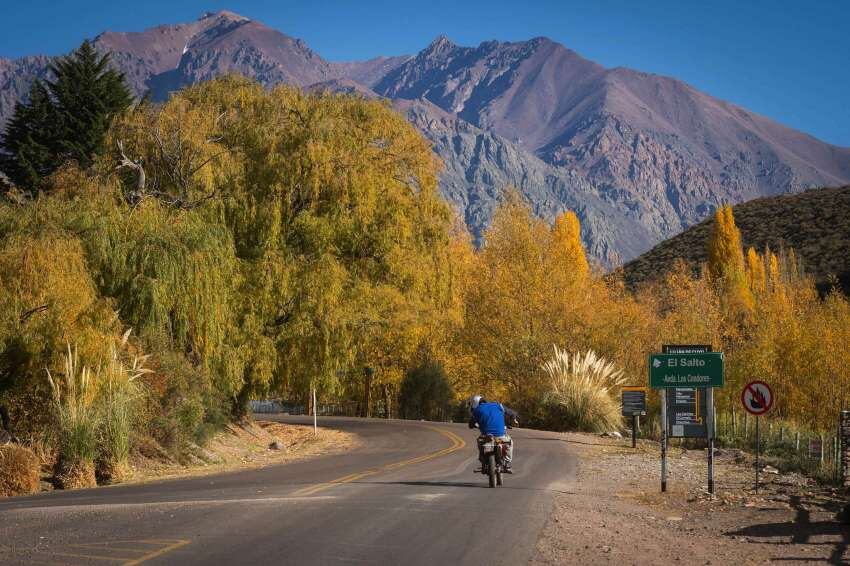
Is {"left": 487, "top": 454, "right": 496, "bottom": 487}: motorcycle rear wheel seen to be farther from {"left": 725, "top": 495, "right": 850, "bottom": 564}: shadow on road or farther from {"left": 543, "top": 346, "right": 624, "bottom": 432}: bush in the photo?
{"left": 543, "top": 346, "right": 624, "bottom": 432}: bush

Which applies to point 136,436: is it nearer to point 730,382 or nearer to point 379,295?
point 379,295

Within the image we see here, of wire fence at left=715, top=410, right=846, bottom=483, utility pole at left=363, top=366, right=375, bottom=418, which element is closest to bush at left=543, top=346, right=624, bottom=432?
wire fence at left=715, top=410, right=846, bottom=483

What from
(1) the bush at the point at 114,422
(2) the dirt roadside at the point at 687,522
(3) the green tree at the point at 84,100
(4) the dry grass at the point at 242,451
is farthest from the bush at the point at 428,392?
(1) the bush at the point at 114,422

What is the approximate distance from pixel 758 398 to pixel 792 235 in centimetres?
8976

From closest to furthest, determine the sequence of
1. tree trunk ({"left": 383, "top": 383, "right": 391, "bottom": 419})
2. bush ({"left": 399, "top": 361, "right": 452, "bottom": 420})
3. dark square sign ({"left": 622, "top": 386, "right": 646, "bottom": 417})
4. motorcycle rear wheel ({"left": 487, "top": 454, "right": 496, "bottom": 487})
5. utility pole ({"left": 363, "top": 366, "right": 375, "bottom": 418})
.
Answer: motorcycle rear wheel ({"left": 487, "top": 454, "right": 496, "bottom": 487})
dark square sign ({"left": 622, "top": 386, "right": 646, "bottom": 417})
bush ({"left": 399, "top": 361, "right": 452, "bottom": 420})
utility pole ({"left": 363, "top": 366, "right": 375, "bottom": 418})
tree trunk ({"left": 383, "top": 383, "right": 391, "bottom": 419})

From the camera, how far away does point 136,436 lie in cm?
2311

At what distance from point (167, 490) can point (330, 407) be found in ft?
150

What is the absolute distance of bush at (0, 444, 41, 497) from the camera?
62.3 ft

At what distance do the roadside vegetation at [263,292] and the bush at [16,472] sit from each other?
100cm

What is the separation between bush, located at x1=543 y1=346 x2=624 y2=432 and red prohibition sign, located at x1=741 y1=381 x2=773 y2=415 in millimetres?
18224

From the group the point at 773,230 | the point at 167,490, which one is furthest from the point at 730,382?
the point at 773,230

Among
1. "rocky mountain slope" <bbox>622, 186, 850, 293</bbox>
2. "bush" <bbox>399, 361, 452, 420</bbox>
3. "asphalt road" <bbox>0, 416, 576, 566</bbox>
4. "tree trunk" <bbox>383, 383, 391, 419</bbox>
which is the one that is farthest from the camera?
"rocky mountain slope" <bbox>622, 186, 850, 293</bbox>

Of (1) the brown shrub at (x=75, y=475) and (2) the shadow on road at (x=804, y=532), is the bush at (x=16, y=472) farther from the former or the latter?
(2) the shadow on road at (x=804, y=532)

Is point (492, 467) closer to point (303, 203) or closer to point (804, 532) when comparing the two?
point (804, 532)
